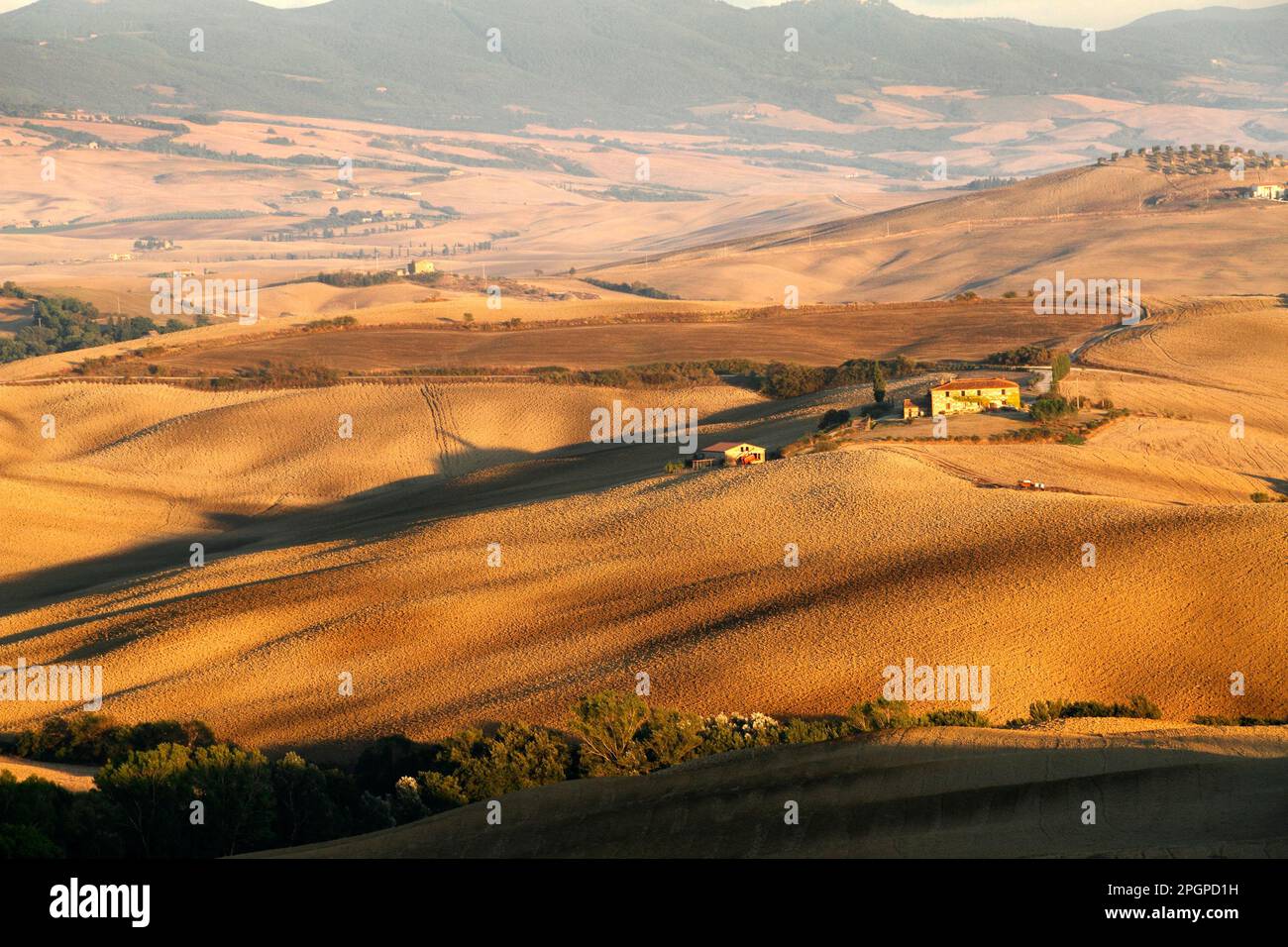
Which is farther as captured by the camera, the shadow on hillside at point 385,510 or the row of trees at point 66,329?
the row of trees at point 66,329

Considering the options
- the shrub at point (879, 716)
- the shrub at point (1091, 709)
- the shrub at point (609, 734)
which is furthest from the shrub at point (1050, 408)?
the shrub at point (609, 734)

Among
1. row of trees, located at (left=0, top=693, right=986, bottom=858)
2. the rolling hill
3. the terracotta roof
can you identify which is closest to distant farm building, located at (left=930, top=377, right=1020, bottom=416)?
the terracotta roof

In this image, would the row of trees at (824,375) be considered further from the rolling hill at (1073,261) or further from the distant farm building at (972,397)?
the rolling hill at (1073,261)

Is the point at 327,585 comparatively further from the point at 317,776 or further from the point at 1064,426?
the point at 1064,426

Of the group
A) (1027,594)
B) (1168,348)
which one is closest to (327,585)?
(1027,594)

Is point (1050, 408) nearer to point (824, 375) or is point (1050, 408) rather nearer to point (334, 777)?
point (824, 375)

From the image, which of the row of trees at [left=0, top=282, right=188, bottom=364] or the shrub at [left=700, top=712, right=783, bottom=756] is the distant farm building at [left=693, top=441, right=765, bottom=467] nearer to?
the shrub at [left=700, top=712, right=783, bottom=756]
